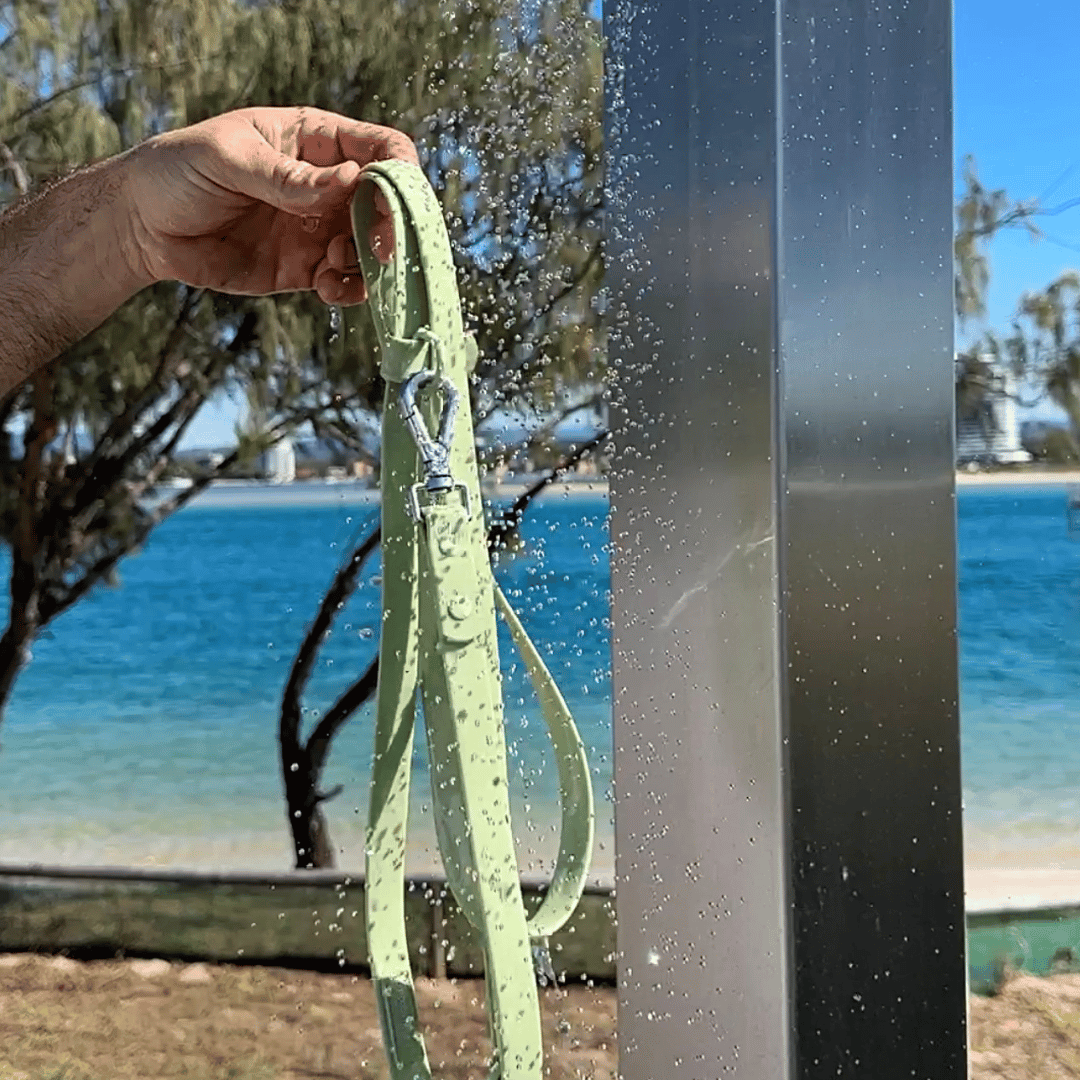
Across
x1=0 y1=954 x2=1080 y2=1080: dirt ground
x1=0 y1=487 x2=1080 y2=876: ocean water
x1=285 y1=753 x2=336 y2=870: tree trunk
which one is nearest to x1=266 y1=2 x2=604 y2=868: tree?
x1=0 y1=487 x2=1080 y2=876: ocean water

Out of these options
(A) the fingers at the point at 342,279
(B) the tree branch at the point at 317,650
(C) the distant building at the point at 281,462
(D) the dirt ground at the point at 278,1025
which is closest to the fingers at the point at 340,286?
(A) the fingers at the point at 342,279

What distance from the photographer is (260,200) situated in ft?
1.60

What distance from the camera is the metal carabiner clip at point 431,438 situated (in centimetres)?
34

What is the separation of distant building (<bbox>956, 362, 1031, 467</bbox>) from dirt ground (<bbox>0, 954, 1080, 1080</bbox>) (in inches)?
38.5

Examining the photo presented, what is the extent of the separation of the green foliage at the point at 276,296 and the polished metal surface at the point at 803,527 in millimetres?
1223

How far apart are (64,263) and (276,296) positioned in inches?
54.7

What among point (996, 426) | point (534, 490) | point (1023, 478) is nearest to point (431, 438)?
point (534, 490)

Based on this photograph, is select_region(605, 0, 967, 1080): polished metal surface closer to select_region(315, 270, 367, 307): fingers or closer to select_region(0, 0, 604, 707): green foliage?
select_region(315, 270, 367, 307): fingers

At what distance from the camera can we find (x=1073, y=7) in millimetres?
2844

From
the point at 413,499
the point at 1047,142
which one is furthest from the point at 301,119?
the point at 1047,142

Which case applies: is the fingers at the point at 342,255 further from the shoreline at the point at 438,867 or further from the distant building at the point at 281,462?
the distant building at the point at 281,462

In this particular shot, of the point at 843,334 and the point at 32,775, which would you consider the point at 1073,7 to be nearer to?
the point at 843,334

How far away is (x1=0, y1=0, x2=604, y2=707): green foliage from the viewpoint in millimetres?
1646

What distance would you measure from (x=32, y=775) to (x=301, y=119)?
12.9ft
